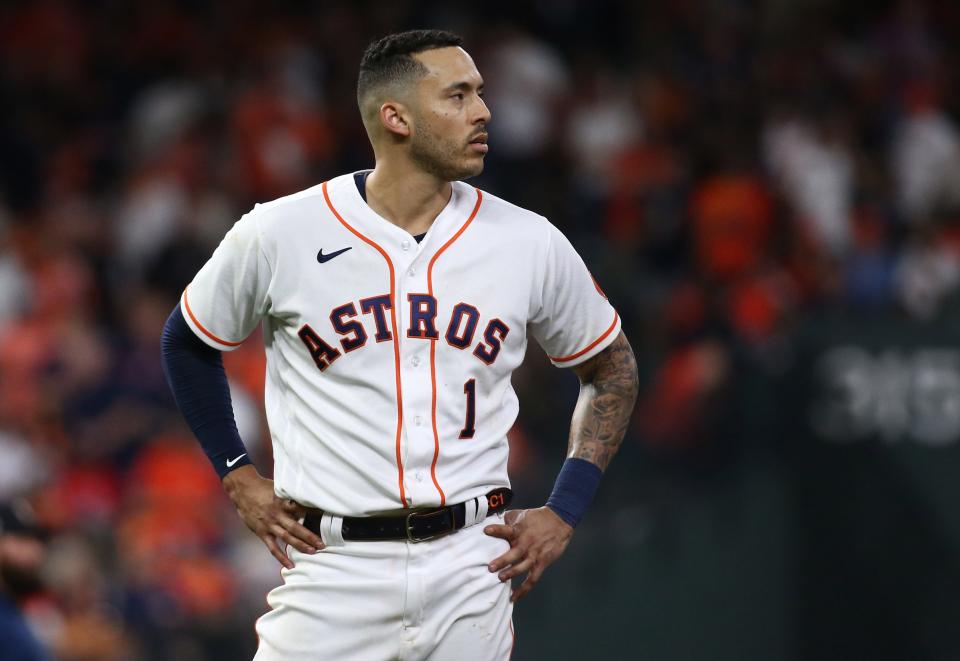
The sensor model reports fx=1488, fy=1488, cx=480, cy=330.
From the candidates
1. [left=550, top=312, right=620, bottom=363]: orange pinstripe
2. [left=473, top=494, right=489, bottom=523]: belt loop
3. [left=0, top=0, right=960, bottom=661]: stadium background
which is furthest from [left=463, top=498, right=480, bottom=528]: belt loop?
[left=0, top=0, right=960, bottom=661]: stadium background

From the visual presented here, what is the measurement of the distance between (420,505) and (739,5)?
7140 millimetres

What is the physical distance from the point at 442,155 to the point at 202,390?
31.4 inches

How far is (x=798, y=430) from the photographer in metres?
6.87

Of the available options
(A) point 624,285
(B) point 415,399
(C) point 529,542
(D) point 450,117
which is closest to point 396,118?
(D) point 450,117

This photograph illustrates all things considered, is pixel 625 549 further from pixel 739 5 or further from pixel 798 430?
pixel 739 5

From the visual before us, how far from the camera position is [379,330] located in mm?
3312

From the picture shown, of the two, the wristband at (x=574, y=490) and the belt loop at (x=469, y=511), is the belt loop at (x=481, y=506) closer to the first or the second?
the belt loop at (x=469, y=511)

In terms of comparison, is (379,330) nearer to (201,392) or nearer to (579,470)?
(201,392)

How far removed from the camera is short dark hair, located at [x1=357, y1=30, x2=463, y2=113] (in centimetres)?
342

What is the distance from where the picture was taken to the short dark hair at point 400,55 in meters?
3.42

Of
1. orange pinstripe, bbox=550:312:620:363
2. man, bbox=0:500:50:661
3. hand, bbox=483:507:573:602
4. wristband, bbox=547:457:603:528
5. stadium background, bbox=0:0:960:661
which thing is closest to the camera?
hand, bbox=483:507:573:602

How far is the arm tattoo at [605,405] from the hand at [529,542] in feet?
0.73

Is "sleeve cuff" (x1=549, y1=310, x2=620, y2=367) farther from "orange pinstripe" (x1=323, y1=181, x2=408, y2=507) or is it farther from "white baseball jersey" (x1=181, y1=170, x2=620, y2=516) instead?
"orange pinstripe" (x1=323, y1=181, x2=408, y2=507)

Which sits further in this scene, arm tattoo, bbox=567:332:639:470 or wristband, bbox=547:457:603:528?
arm tattoo, bbox=567:332:639:470
